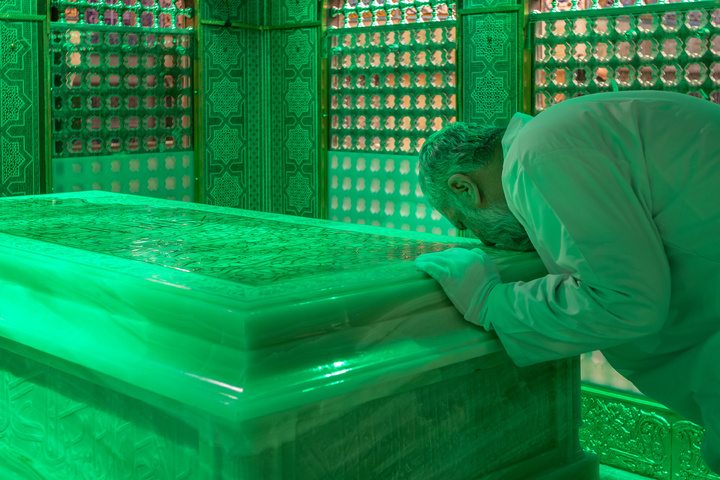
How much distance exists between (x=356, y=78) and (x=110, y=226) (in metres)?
3.60

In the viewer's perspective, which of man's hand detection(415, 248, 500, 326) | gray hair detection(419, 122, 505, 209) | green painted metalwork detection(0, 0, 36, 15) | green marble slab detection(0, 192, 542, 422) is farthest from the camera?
green painted metalwork detection(0, 0, 36, 15)

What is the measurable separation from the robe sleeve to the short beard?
0.24m

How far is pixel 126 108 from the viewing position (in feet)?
17.4

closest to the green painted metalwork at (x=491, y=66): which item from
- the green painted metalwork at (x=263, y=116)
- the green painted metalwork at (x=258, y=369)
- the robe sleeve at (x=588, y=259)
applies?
the green painted metalwork at (x=263, y=116)

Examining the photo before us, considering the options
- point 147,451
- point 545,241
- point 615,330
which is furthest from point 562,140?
point 147,451

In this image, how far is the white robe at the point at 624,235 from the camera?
132 centimetres

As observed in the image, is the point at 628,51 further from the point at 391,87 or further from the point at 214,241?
the point at 214,241

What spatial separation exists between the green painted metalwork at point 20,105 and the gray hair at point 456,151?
376 centimetres

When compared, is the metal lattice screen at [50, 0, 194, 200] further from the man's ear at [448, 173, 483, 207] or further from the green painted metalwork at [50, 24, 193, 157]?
the man's ear at [448, 173, 483, 207]

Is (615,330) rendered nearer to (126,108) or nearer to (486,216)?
(486,216)

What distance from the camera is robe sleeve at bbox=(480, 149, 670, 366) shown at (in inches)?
51.6

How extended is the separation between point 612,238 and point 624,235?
23 mm

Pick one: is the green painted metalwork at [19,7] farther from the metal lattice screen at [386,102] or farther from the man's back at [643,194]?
the man's back at [643,194]

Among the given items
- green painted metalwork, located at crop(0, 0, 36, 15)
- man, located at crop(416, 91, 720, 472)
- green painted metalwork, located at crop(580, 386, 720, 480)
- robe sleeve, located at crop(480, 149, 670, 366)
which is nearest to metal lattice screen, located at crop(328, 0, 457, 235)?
green painted metalwork, located at crop(580, 386, 720, 480)
